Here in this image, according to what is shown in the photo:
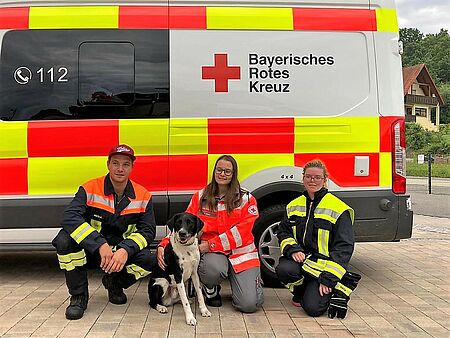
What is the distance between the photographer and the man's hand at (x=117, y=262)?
405cm

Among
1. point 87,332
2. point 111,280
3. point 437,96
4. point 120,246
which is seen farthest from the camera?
point 437,96

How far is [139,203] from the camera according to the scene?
4.43 meters

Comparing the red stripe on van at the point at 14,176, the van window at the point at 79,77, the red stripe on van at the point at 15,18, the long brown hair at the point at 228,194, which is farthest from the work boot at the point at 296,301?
the red stripe on van at the point at 15,18

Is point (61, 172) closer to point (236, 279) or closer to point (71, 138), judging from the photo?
point (71, 138)

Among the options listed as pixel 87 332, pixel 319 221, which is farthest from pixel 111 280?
pixel 319 221

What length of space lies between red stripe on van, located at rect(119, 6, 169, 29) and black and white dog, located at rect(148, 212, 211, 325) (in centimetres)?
187

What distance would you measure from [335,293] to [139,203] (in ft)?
5.50

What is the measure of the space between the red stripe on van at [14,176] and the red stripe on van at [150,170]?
94 cm

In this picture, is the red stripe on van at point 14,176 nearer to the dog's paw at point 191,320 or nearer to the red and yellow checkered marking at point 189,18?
the red and yellow checkered marking at point 189,18

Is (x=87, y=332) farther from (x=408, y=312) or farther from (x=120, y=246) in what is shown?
(x=408, y=312)

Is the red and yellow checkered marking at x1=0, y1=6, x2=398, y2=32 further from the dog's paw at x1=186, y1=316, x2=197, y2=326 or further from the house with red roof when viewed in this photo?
the house with red roof

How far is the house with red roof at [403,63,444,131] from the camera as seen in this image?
5809 centimetres

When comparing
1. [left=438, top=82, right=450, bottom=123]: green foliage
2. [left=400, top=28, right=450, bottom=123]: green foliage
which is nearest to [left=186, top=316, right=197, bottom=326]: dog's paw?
[left=438, top=82, right=450, bottom=123]: green foliage

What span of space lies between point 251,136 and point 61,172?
5.62 feet
